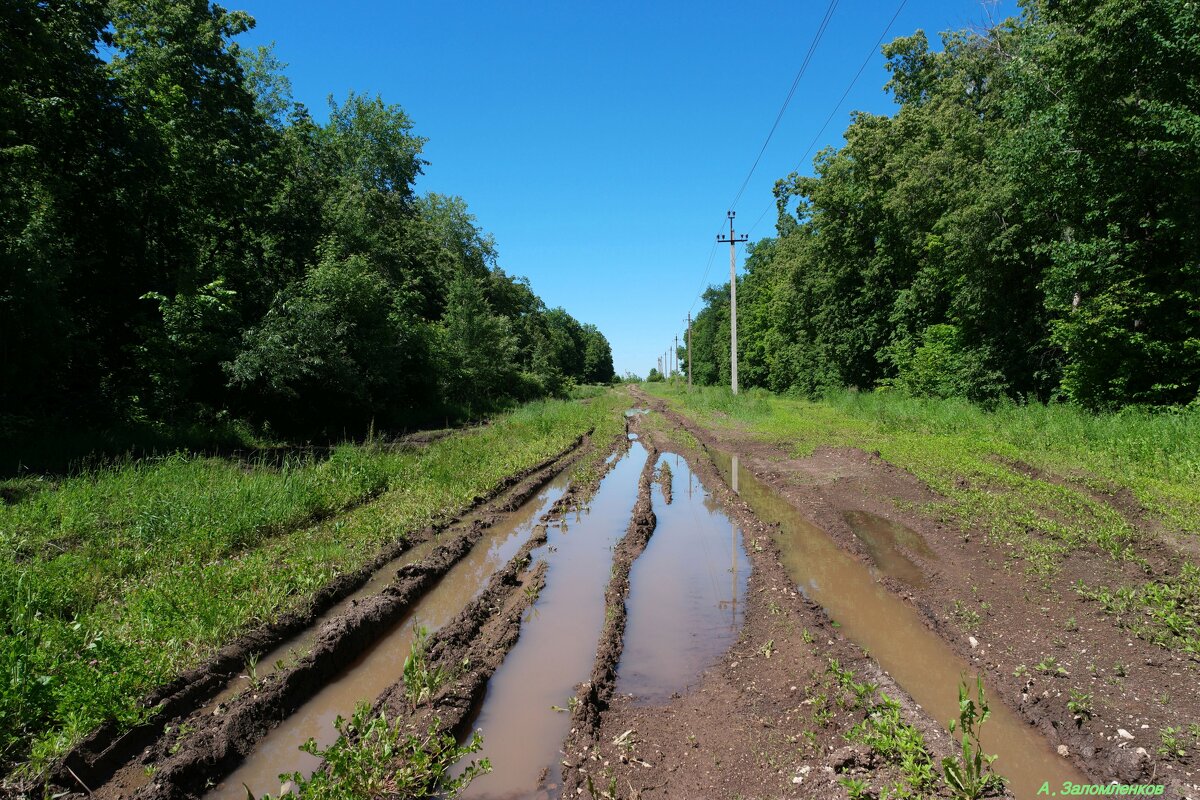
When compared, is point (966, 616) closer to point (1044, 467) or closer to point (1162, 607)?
point (1162, 607)

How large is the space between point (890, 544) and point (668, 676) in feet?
15.4

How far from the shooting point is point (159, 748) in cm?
378

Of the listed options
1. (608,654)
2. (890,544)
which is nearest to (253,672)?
(608,654)

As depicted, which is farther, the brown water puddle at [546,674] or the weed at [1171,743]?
the brown water puddle at [546,674]

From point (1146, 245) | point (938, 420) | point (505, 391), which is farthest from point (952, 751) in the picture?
point (505, 391)

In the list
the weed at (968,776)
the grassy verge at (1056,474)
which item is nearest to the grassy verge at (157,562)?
the weed at (968,776)

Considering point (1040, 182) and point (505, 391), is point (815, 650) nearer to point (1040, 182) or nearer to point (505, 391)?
point (1040, 182)

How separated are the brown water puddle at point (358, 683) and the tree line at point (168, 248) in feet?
35.8

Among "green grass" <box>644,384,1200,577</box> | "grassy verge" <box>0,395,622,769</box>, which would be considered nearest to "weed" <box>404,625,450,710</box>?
"grassy verge" <box>0,395,622,769</box>

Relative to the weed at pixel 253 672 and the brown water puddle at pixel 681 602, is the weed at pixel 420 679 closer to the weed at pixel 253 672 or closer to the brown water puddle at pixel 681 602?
the weed at pixel 253 672

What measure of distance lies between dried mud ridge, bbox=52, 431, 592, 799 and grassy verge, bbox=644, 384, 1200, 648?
7.11 metres

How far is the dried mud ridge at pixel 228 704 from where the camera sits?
3.53m

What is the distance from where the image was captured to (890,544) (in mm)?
8047

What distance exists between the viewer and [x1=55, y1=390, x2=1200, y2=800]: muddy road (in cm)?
354
